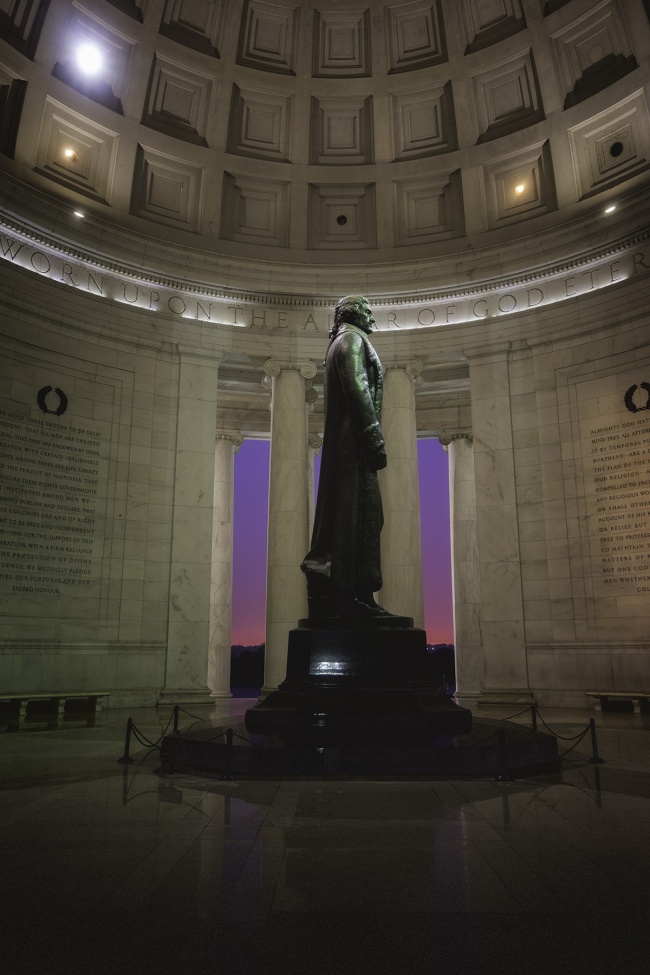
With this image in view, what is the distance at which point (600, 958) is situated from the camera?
334 cm

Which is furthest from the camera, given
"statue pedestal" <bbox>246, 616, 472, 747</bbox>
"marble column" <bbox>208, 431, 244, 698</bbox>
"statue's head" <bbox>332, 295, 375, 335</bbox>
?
→ "marble column" <bbox>208, 431, 244, 698</bbox>

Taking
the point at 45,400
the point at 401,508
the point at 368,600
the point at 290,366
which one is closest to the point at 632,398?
the point at 401,508

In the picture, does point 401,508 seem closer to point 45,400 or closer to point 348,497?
point 45,400

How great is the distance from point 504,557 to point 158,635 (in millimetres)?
9777

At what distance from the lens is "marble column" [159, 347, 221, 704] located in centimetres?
1978

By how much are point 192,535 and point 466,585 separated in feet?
35.1

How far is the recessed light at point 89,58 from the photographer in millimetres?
21094

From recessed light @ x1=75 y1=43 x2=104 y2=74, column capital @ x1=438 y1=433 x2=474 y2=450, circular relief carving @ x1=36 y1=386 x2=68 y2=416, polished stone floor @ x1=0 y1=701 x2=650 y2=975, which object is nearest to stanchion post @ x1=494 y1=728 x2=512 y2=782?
polished stone floor @ x1=0 y1=701 x2=650 y2=975

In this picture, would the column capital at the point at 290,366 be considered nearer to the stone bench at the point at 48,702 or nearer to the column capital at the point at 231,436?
the column capital at the point at 231,436

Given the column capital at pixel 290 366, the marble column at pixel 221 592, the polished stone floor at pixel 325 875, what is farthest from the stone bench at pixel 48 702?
the column capital at pixel 290 366

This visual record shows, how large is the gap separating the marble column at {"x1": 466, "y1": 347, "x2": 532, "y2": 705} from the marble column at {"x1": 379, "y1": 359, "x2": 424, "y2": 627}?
1802 mm

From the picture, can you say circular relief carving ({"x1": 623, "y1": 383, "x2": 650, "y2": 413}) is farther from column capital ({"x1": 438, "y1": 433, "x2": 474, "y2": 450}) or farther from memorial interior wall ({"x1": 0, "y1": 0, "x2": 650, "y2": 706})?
column capital ({"x1": 438, "y1": 433, "x2": 474, "y2": 450})

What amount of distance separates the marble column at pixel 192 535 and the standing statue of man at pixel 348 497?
10934 mm

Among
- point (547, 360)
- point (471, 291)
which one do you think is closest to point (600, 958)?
point (547, 360)
